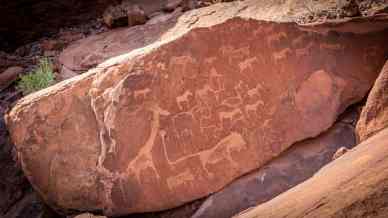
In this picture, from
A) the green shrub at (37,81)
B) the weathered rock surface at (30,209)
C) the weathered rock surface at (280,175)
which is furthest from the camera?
the green shrub at (37,81)

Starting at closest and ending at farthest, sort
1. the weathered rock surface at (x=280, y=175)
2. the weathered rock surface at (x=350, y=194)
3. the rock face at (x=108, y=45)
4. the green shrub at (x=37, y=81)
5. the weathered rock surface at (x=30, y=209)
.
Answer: the weathered rock surface at (x=350, y=194) < the weathered rock surface at (x=280, y=175) < the weathered rock surface at (x=30, y=209) < the green shrub at (x=37, y=81) < the rock face at (x=108, y=45)

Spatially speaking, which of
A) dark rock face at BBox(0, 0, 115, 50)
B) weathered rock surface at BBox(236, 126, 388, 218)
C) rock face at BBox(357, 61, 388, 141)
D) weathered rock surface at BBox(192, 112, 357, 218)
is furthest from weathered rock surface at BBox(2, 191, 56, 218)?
rock face at BBox(357, 61, 388, 141)

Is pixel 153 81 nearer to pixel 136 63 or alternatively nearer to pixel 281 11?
pixel 136 63

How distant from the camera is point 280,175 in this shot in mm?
2564

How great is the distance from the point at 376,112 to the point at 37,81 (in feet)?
9.29

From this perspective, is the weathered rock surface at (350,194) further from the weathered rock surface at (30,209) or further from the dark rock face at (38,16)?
the dark rock face at (38,16)

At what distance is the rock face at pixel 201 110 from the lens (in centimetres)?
260

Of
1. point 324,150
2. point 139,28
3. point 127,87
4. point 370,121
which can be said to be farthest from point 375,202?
point 139,28

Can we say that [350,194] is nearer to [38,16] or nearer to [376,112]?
[376,112]

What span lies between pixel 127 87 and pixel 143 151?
431 millimetres

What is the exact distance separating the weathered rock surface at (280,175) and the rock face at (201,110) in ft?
0.20

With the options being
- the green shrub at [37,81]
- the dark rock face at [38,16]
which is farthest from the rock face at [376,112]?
the dark rock face at [38,16]

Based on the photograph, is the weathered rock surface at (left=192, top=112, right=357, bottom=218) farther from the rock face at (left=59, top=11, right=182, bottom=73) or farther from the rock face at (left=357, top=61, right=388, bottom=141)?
the rock face at (left=59, top=11, right=182, bottom=73)

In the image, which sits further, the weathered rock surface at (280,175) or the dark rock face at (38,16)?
the dark rock face at (38,16)
